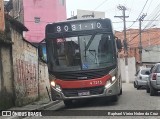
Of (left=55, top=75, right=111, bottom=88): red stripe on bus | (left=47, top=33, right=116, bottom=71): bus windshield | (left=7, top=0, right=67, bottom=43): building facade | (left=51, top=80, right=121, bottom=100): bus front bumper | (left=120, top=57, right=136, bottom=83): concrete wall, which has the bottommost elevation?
(left=120, top=57, right=136, bottom=83): concrete wall

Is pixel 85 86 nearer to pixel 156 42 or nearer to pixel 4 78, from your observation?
pixel 4 78

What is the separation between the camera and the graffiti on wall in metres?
19.4

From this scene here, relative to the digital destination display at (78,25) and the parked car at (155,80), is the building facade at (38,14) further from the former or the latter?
the digital destination display at (78,25)

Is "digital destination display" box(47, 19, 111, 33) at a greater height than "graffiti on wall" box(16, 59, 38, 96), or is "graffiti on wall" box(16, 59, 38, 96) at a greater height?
"digital destination display" box(47, 19, 111, 33)

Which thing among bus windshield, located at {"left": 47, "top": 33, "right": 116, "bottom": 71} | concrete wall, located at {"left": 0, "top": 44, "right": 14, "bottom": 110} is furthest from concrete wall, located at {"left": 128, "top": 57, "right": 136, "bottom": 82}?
bus windshield, located at {"left": 47, "top": 33, "right": 116, "bottom": 71}

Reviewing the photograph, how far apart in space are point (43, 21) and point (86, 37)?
41.7 m

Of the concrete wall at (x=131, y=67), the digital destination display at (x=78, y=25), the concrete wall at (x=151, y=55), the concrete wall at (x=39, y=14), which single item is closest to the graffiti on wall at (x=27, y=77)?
the digital destination display at (x=78, y=25)

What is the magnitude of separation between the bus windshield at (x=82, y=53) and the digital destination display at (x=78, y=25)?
335 mm

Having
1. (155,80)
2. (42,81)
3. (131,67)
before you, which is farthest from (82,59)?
(131,67)

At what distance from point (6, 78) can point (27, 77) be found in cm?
400

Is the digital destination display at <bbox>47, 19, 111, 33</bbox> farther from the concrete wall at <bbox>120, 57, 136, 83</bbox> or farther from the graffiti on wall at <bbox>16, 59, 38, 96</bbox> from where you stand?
the concrete wall at <bbox>120, 57, 136, 83</bbox>

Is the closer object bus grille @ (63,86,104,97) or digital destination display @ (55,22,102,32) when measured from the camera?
bus grille @ (63,86,104,97)

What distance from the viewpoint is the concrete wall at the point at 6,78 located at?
53.8 feet

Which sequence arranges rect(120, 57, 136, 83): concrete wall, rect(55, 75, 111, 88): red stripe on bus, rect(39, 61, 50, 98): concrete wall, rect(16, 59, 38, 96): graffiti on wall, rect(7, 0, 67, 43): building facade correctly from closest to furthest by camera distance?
rect(55, 75, 111, 88): red stripe on bus, rect(16, 59, 38, 96): graffiti on wall, rect(39, 61, 50, 98): concrete wall, rect(120, 57, 136, 83): concrete wall, rect(7, 0, 67, 43): building facade
